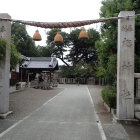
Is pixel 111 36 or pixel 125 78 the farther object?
pixel 111 36

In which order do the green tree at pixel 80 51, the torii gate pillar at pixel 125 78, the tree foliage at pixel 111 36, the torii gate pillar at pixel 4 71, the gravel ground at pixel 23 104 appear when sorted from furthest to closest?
the green tree at pixel 80 51 → the tree foliage at pixel 111 36 → the gravel ground at pixel 23 104 → the torii gate pillar at pixel 4 71 → the torii gate pillar at pixel 125 78

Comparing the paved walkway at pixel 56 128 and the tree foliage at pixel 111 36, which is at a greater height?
the tree foliage at pixel 111 36

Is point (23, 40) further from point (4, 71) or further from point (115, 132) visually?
point (115, 132)

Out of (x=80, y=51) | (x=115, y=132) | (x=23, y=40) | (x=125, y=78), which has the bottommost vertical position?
(x=115, y=132)

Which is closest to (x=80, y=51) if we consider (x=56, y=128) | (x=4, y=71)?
(x=4, y=71)

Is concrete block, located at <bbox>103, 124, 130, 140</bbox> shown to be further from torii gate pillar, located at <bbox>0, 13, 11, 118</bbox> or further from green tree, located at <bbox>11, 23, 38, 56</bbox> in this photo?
green tree, located at <bbox>11, 23, 38, 56</bbox>

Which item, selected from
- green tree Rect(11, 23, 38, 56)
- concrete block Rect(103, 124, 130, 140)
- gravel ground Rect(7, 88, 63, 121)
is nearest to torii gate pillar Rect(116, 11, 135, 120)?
concrete block Rect(103, 124, 130, 140)

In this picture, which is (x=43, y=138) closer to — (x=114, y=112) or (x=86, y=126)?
(x=86, y=126)

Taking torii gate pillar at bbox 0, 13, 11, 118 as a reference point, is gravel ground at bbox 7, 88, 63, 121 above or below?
below

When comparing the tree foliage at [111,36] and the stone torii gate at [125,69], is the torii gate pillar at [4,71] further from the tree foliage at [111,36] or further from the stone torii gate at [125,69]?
the tree foliage at [111,36]

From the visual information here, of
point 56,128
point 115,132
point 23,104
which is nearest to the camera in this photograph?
point 115,132

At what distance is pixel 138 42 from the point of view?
1448 centimetres

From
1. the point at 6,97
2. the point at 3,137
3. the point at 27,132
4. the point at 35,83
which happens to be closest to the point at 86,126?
the point at 27,132

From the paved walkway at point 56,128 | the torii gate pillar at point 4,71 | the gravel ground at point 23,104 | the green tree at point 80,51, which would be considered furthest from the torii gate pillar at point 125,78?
the green tree at point 80,51
